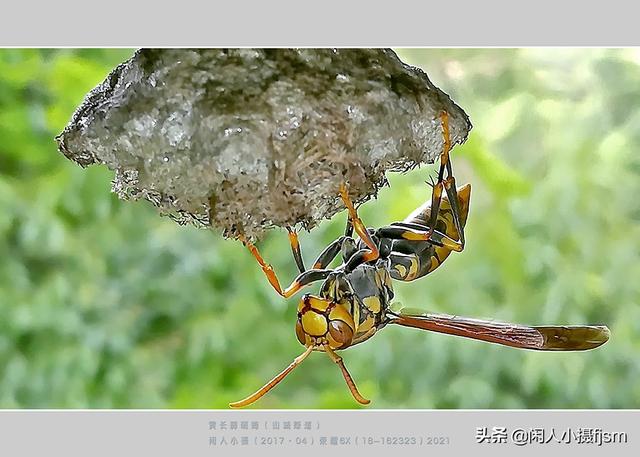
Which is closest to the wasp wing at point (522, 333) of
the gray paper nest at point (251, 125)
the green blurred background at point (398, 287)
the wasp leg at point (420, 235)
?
the wasp leg at point (420, 235)

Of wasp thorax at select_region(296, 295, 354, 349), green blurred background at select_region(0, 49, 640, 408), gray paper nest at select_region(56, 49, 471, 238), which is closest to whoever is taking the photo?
gray paper nest at select_region(56, 49, 471, 238)

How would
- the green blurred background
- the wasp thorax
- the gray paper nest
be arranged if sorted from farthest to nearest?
the green blurred background
the wasp thorax
the gray paper nest

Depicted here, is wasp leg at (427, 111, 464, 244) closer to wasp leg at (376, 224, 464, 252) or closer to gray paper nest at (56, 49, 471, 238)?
wasp leg at (376, 224, 464, 252)

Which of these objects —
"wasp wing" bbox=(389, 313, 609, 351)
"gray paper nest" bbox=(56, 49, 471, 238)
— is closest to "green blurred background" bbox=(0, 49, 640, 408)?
"wasp wing" bbox=(389, 313, 609, 351)

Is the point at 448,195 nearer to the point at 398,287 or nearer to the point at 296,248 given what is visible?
the point at 296,248

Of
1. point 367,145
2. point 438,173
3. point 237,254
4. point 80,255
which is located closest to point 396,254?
point 438,173

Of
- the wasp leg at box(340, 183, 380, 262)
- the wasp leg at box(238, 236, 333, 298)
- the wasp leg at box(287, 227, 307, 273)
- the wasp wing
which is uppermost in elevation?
the wasp leg at box(287, 227, 307, 273)

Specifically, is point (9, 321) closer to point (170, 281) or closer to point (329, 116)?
point (170, 281)
